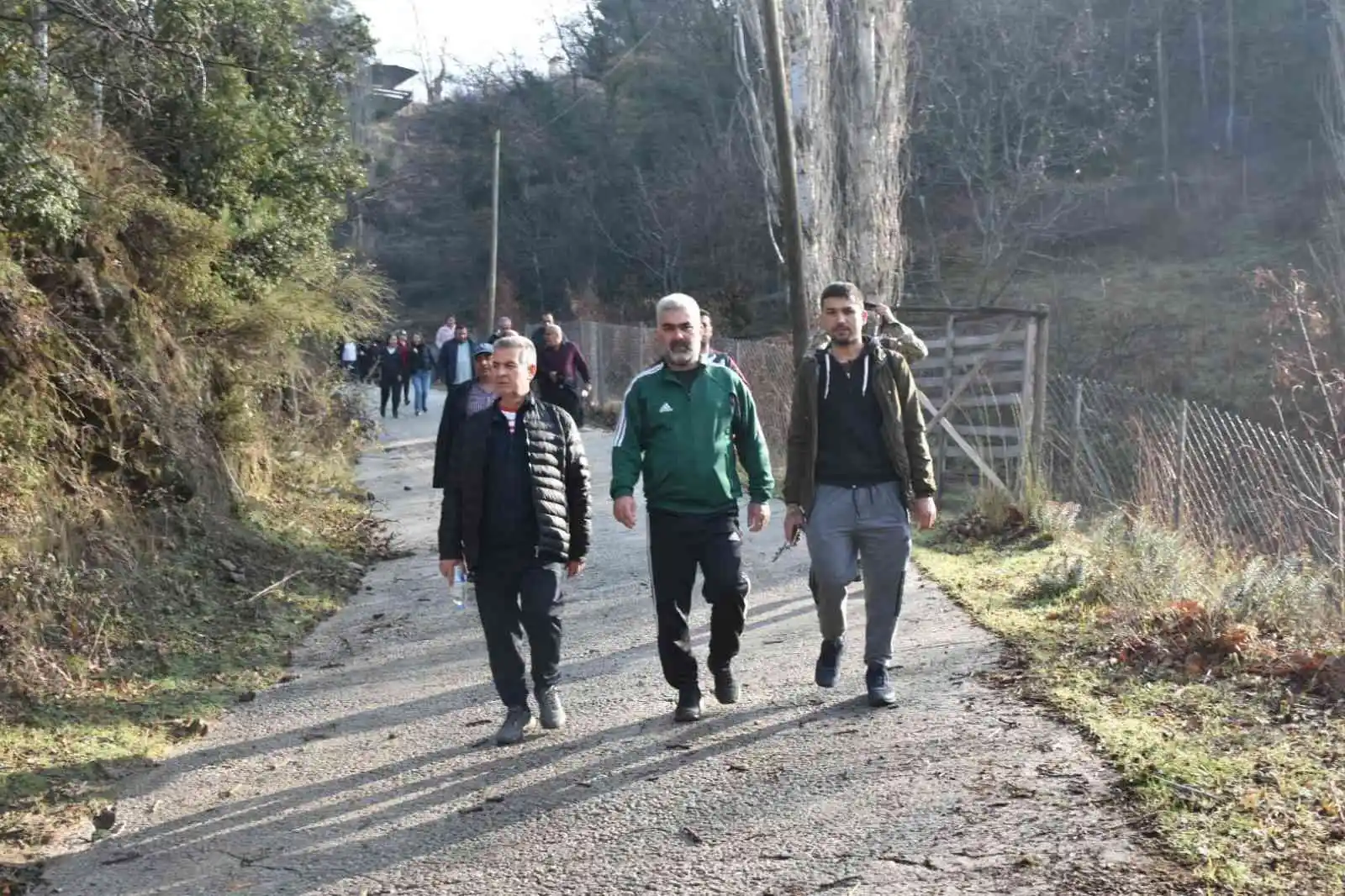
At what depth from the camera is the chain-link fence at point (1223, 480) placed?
8.91m

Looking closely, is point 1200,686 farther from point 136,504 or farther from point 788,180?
point 788,180

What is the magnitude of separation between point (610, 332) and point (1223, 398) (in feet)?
47.7

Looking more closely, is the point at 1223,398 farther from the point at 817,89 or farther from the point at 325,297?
the point at 325,297

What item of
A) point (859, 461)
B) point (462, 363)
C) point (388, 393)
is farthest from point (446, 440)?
point (388, 393)

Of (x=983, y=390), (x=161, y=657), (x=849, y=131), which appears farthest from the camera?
(x=849, y=131)

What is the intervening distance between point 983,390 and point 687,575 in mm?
10217

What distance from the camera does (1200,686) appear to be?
19.0 feet

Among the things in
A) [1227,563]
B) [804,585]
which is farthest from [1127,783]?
[804,585]

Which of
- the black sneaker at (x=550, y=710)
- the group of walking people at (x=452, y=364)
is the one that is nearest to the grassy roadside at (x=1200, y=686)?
the black sneaker at (x=550, y=710)

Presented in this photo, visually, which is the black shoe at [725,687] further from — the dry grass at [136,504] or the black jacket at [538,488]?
the dry grass at [136,504]

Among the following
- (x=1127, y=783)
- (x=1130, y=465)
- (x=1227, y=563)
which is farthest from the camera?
(x=1130, y=465)

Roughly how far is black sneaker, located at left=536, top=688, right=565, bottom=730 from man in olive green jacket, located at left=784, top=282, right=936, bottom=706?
1.31 metres

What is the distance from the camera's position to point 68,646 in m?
7.04

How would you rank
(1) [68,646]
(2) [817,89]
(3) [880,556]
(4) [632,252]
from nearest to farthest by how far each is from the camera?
(3) [880,556] → (1) [68,646] → (2) [817,89] → (4) [632,252]
